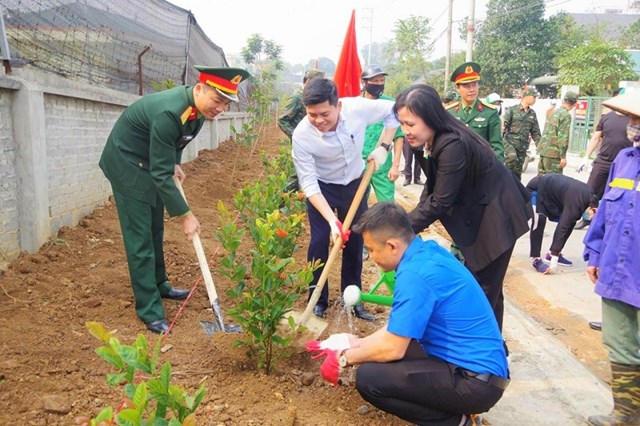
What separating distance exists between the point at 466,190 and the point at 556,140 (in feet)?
17.4

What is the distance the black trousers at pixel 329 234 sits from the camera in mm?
3811

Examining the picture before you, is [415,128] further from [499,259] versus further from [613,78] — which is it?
[613,78]

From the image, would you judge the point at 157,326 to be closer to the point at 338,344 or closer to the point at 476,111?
the point at 338,344

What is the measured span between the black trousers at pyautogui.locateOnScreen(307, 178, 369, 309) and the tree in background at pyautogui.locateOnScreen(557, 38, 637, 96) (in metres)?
Result: 21.6

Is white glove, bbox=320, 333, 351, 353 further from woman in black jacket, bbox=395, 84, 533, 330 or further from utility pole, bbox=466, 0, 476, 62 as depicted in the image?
utility pole, bbox=466, 0, 476, 62

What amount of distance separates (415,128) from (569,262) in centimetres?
397

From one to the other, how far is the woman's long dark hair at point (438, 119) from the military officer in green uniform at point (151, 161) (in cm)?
110

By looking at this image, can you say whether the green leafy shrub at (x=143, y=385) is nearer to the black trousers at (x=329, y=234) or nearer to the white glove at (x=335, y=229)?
the white glove at (x=335, y=229)

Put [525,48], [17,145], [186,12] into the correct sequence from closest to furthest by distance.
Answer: [17,145] → [186,12] → [525,48]

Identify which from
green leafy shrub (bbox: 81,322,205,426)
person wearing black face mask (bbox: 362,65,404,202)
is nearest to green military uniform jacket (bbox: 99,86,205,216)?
green leafy shrub (bbox: 81,322,205,426)

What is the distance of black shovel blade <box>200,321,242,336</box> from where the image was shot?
347cm

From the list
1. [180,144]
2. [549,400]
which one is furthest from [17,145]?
[549,400]

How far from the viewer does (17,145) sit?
411 centimetres

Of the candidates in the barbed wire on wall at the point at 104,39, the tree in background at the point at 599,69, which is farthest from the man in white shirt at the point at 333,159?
the tree in background at the point at 599,69
